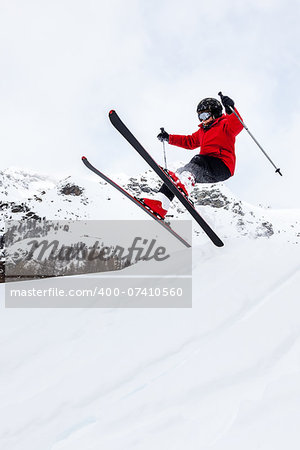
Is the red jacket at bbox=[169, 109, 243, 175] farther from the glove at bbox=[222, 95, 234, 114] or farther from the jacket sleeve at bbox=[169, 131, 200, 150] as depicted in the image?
the jacket sleeve at bbox=[169, 131, 200, 150]

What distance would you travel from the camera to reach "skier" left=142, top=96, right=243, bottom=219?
175 inches

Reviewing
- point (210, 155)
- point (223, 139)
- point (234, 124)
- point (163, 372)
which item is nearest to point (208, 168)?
point (210, 155)

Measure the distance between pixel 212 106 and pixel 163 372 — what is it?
368 cm

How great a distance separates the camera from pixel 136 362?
2307 millimetres

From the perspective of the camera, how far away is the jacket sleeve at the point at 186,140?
5.19m

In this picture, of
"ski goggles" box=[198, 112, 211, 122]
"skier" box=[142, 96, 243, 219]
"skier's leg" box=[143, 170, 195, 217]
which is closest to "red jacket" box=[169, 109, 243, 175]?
"skier" box=[142, 96, 243, 219]

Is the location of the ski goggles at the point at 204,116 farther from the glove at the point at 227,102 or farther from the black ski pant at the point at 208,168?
the black ski pant at the point at 208,168

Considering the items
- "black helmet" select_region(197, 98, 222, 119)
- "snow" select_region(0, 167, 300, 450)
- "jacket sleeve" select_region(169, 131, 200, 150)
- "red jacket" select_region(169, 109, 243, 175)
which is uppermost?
"black helmet" select_region(197, 98, 222, 119)

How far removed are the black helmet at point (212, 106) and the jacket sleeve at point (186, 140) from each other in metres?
0.60

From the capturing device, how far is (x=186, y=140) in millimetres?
5266

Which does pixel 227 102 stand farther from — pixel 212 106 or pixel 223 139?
pixel 223 139

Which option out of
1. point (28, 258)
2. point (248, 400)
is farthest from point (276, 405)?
Result: point (28, 258)

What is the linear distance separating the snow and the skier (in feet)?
5.06

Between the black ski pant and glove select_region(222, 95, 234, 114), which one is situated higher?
glove select_region(222, 95, 234, 114)
